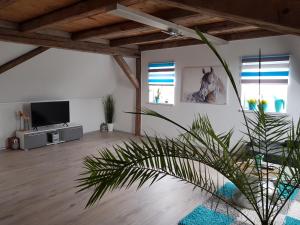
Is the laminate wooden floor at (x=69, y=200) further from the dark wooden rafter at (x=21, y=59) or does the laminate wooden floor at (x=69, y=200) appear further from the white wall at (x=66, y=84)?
the dark wooden rafter at (x=21, y=59)

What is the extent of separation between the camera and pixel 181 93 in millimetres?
6141

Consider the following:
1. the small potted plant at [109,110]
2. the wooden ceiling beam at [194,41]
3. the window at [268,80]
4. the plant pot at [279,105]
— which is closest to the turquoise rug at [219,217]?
the plant pot at [279,105]

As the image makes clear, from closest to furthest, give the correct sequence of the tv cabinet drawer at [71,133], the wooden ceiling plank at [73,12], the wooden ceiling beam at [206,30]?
1. the wooden ceiling plank at [73,12]
2. the wooden ceiling beam at [206,30]
3. the tv cabinet drawer at [71,133]

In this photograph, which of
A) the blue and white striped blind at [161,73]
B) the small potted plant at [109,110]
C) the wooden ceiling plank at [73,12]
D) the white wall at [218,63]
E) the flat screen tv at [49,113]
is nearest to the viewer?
the wooden ceiling plank at [73,12]

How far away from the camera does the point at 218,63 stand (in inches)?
214

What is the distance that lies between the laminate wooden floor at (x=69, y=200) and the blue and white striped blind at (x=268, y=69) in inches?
100.0

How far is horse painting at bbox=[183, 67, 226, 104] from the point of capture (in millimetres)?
5488

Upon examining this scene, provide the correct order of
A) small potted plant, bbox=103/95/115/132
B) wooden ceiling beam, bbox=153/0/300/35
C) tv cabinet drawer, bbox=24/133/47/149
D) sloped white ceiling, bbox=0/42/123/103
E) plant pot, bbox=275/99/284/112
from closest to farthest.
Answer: wooden ceiling beam, bbox=153/0/300/35
plant pot, bbox=275/99/284/112
sloped white ceiling, bbox=0/42/123/103
tv cabinet drawer, bbox=24/133/47/149
small potted plant, bbox=103/95/115/132

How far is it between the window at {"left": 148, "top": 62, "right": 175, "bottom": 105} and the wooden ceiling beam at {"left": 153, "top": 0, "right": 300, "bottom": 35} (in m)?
4.56

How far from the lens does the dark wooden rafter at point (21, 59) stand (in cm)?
484

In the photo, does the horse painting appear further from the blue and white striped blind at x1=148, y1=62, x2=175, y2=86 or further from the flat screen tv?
the flat screen tv

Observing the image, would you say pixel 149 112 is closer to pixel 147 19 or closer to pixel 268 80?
pixel 147 19

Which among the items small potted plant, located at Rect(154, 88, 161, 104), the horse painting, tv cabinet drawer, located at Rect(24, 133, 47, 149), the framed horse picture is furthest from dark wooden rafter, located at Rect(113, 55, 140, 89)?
tv cabinet drawer, located at Rect(24, 133, 47, 149)

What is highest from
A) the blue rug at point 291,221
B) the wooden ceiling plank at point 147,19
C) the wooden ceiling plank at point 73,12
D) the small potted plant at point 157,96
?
the wooden ceiling plank at point 73,12
